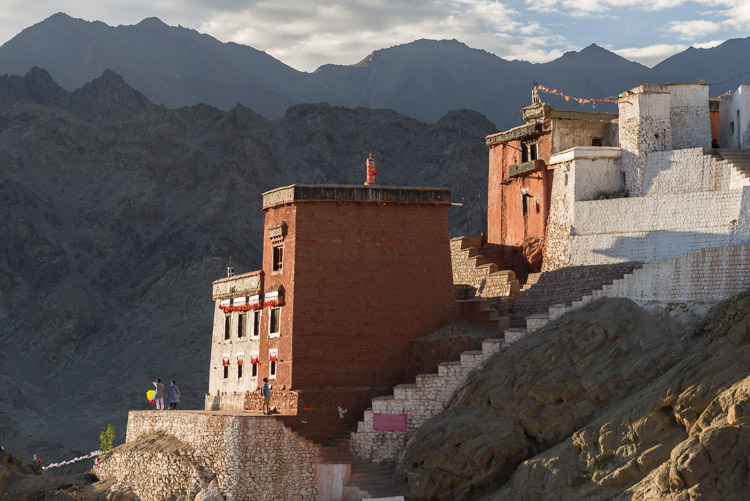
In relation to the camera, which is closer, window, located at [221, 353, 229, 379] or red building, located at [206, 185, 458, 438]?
red building, located at [206, 185, 458, 438]

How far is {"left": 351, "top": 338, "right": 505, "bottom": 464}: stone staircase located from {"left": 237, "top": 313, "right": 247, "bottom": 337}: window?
30.9 feet

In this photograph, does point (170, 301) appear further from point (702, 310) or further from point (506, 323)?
point (702, 310)

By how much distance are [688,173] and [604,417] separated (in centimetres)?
1019

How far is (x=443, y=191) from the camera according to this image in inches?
1460

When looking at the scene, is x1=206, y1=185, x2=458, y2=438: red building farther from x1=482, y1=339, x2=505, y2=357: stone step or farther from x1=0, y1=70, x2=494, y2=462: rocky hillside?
x1=0, y1=70, x2=494, y2=462: rocky hillside

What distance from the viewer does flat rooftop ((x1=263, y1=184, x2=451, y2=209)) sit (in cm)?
3588

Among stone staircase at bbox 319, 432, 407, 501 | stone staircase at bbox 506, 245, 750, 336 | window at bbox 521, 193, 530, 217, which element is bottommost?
stone staircase at bbox 319, 432, 407, 501

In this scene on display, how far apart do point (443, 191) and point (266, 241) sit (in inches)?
252

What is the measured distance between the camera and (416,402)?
3256 cm

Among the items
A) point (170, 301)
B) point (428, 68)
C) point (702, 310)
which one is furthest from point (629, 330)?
point (428, 68)

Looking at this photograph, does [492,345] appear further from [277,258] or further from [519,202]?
[519,202]

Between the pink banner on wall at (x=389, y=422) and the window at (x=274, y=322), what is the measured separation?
17.8ft

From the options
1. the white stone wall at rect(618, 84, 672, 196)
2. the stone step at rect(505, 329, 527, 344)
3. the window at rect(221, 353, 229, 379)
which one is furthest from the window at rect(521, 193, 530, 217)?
the window at rect(221, 353, 229, 379)

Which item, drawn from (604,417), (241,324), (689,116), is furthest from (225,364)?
(689,116)
